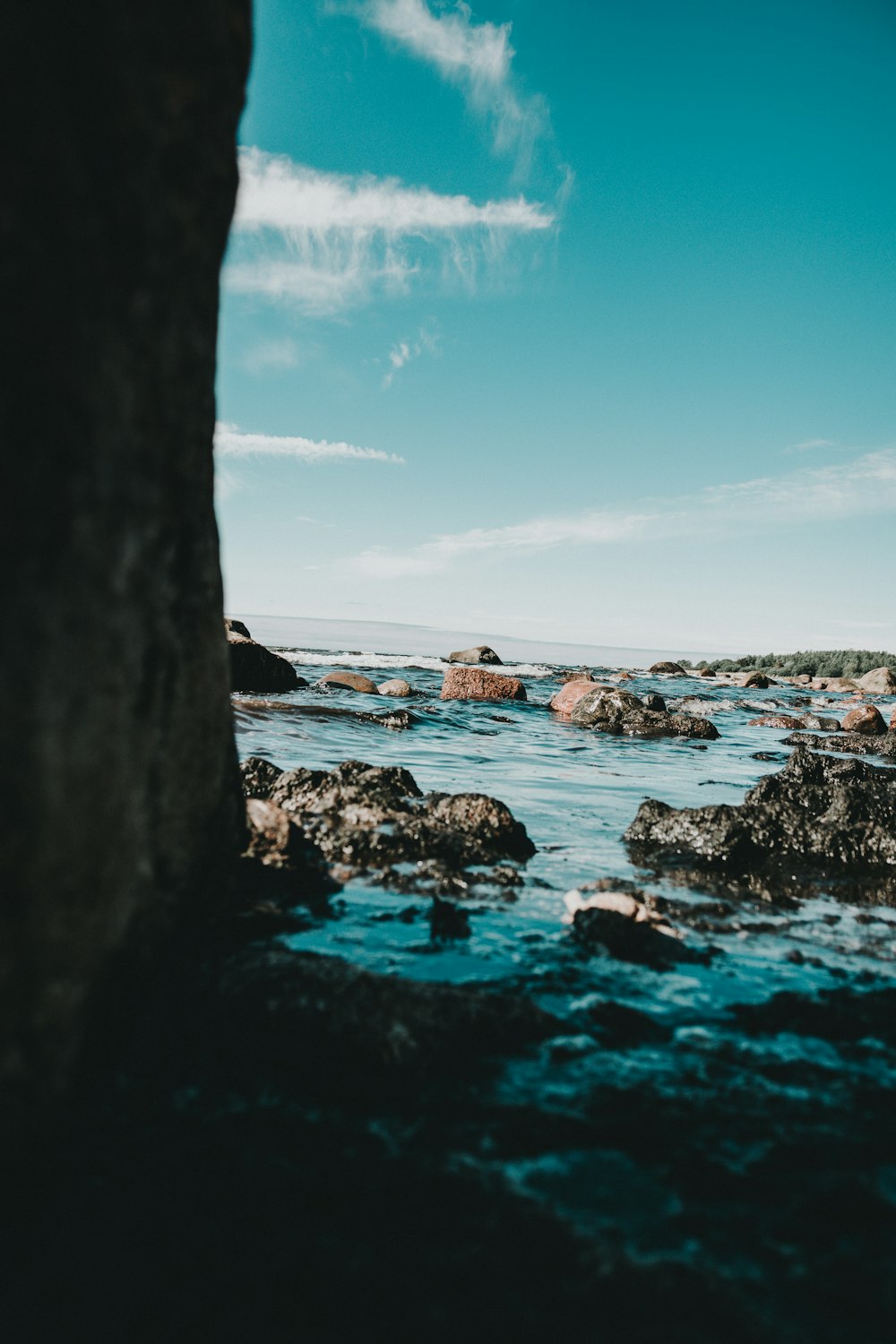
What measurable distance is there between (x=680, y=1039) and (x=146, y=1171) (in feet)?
6.75

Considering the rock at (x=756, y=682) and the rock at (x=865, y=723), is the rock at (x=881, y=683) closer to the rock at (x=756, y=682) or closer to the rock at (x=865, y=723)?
the rock at (x=756, y=682)

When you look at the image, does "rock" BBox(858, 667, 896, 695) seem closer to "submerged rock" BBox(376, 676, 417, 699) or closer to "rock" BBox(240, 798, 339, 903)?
"submerged rock" BBox(376, 676, 417, 699)

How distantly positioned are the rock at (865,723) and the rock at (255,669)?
1435cm

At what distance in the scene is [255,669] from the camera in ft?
56.7

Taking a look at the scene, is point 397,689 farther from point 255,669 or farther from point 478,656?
point 478,656

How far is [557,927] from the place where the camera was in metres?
4.17

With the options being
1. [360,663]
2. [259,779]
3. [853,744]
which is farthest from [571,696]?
[360,663]

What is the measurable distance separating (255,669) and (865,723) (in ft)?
50.6

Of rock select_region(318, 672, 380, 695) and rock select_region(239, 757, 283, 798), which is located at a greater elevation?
rock select_region(318, 672, 380, 695)

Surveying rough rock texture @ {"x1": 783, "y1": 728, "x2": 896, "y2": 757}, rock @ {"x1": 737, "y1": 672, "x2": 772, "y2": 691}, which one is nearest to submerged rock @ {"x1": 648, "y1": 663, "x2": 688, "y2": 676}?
rock @ {"x1": 737, "y1": 672, "x2": 772, "y2": 691}

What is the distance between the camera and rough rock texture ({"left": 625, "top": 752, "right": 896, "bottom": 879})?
5.70m

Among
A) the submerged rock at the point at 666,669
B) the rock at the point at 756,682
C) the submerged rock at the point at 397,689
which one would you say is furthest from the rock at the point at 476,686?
the submerged rock at the point at 666,669

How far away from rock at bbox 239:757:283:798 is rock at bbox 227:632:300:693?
1015cm

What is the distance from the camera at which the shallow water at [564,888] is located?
3568 mm
